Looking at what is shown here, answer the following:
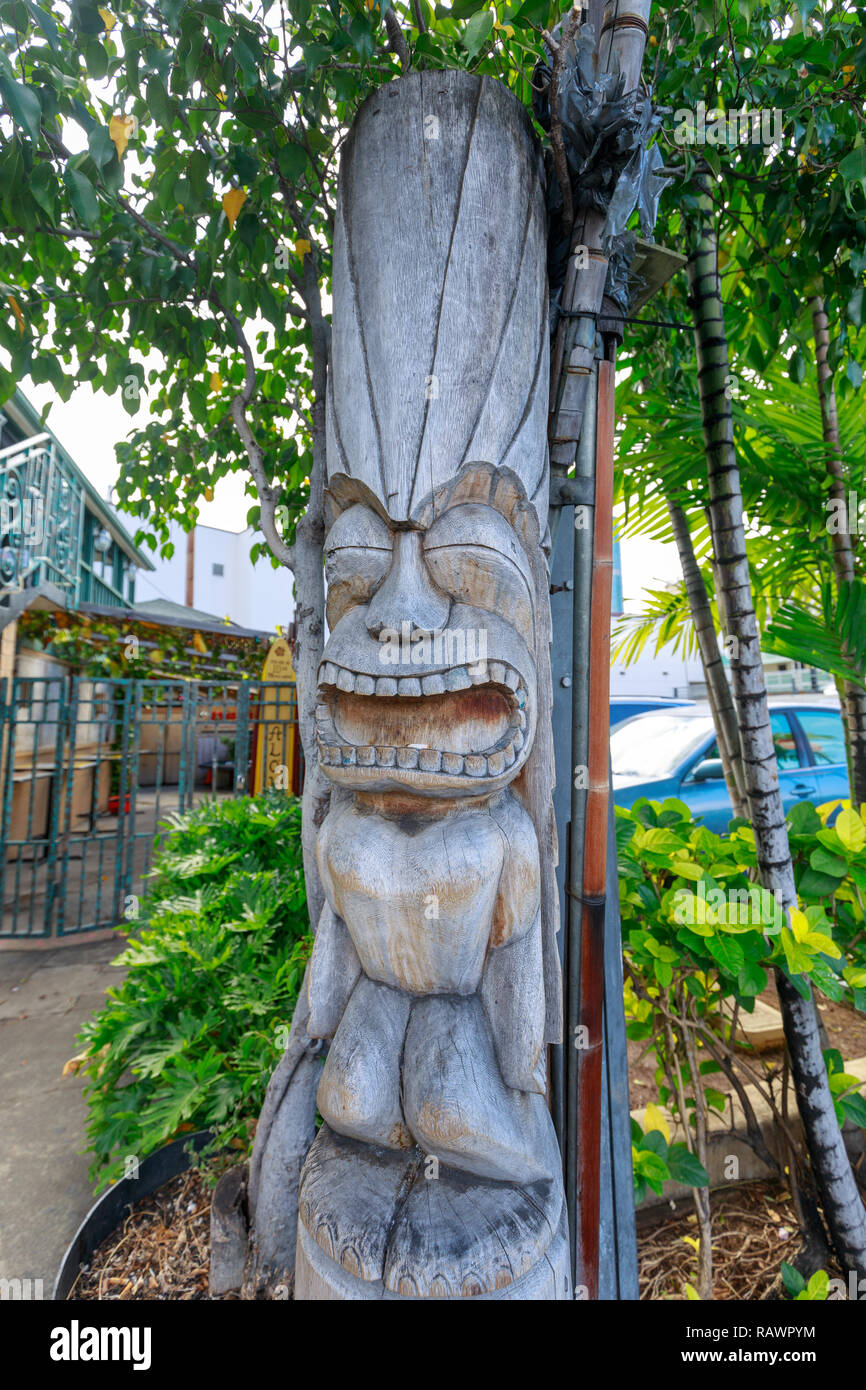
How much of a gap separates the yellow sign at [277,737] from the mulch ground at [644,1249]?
11.3ft

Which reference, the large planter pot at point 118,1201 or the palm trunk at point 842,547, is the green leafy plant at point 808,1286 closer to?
the palm trunk at point 842,547

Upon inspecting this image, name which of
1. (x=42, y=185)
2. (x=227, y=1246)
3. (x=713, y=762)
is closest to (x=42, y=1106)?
(x=227, y=1246)

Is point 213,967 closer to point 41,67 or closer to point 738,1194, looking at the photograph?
point 738,1194

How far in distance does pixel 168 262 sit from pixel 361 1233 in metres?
2.35

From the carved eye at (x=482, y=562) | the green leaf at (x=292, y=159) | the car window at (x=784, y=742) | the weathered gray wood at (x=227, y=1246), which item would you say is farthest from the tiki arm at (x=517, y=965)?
the car window at (x=784, y=742)

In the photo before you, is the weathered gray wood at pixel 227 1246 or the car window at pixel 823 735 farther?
the car window at pixel 823 735

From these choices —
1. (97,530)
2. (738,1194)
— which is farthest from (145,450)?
(97,530)

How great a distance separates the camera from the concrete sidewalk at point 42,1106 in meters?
2.36

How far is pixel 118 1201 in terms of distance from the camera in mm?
2221

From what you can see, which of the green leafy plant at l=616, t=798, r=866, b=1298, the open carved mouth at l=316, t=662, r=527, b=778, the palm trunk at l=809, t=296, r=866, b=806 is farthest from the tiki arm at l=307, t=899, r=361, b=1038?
the palm trunk at l=809, t=296, r=866, b=806

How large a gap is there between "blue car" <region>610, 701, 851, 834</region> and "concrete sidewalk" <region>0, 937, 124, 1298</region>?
3.74m

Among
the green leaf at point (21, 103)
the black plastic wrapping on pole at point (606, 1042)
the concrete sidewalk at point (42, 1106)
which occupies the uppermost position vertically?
the green leaf at point (21, 103)

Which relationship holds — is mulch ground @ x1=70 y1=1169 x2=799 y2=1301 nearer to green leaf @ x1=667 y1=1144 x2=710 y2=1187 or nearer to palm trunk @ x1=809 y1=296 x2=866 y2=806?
green leaf @ x1=667 y1=1144 x2=710 y2=1187

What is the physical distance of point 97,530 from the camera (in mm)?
11438
